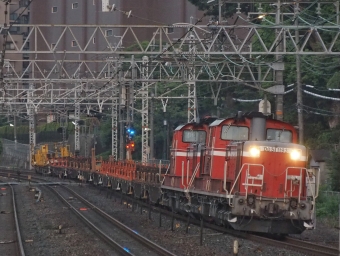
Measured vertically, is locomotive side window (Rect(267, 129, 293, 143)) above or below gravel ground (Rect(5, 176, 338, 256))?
above

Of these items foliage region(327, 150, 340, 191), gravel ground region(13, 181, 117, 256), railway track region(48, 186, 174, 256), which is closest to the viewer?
railway track region(48, 186, 174, 256)

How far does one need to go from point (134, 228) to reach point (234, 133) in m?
4.05

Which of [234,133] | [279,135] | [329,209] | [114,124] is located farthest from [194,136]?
[114,124]

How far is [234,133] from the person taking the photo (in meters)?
19.1

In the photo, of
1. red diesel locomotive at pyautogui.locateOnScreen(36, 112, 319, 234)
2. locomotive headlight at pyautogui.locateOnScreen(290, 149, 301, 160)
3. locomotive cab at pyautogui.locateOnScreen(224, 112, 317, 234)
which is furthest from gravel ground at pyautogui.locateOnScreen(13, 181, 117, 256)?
locomotive headlight at pyautogui.locateOnScreen(290, 149, 301, 160)

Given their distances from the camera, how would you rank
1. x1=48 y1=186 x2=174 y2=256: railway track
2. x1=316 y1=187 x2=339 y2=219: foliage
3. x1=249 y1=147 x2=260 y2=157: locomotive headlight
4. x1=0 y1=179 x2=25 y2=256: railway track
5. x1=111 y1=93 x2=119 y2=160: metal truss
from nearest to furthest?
x1=48 y1=186 x2=174 y2=256: railway track
x1=0 y1=179 x2=25 y2=256: railway track
x1=249 y1=147 x2=260 y2=157: locomotive headlight
x1=316 y1=187 x2=339 y2=219: foliage
x1=111 y1=93 x2=119 y2=160: metal truss

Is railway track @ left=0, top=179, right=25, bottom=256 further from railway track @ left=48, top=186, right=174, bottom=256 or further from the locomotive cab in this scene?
the locomotive cab

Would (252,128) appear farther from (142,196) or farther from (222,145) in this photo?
(142,196)

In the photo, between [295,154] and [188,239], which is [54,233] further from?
[295,154]

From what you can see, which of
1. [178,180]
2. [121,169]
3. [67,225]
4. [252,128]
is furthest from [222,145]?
[121,169]

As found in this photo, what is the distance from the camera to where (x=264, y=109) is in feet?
73.7

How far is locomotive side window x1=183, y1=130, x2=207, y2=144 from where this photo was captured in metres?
21.9

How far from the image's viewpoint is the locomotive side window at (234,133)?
62.4 feet

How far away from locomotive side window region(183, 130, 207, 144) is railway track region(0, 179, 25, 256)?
5584 mm
